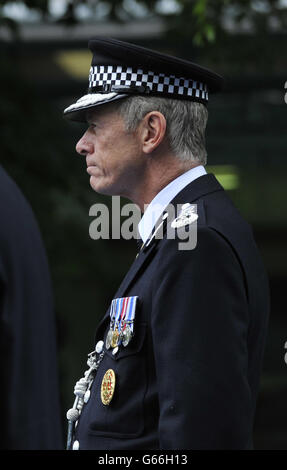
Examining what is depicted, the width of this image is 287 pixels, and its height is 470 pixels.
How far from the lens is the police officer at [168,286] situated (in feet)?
6.46

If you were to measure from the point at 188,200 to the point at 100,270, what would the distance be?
445cm

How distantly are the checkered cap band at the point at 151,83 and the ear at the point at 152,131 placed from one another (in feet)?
0.23

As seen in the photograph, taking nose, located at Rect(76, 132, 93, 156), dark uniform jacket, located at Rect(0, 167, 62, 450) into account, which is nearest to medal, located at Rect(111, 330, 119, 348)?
nose, located at Rect(76, 132, 93, 156)

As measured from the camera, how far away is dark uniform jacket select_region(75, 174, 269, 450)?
6.43 ft

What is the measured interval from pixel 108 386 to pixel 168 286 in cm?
31

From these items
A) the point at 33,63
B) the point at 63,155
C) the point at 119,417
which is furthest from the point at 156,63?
the point at 33,63

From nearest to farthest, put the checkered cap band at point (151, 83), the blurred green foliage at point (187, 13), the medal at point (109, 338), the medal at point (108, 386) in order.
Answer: the medal at point (108, 386) < the medal at point (109, 338) < the checkered cap band at point (151, 83) < the blurred green foliage at point (187, 13)

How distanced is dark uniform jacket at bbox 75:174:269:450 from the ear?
0.22 meters

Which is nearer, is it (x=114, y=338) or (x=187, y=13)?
(x=114, y=338)

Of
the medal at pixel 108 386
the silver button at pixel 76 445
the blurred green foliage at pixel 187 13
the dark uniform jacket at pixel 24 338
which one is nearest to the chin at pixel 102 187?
the medal at pixel 108 386

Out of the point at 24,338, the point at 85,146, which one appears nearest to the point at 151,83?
the point at 85,146

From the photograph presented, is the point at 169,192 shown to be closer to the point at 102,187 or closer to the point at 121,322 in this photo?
the point at 102,187

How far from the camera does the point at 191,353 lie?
197cm

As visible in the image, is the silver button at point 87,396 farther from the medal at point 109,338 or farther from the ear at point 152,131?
the ear at point 152,131
